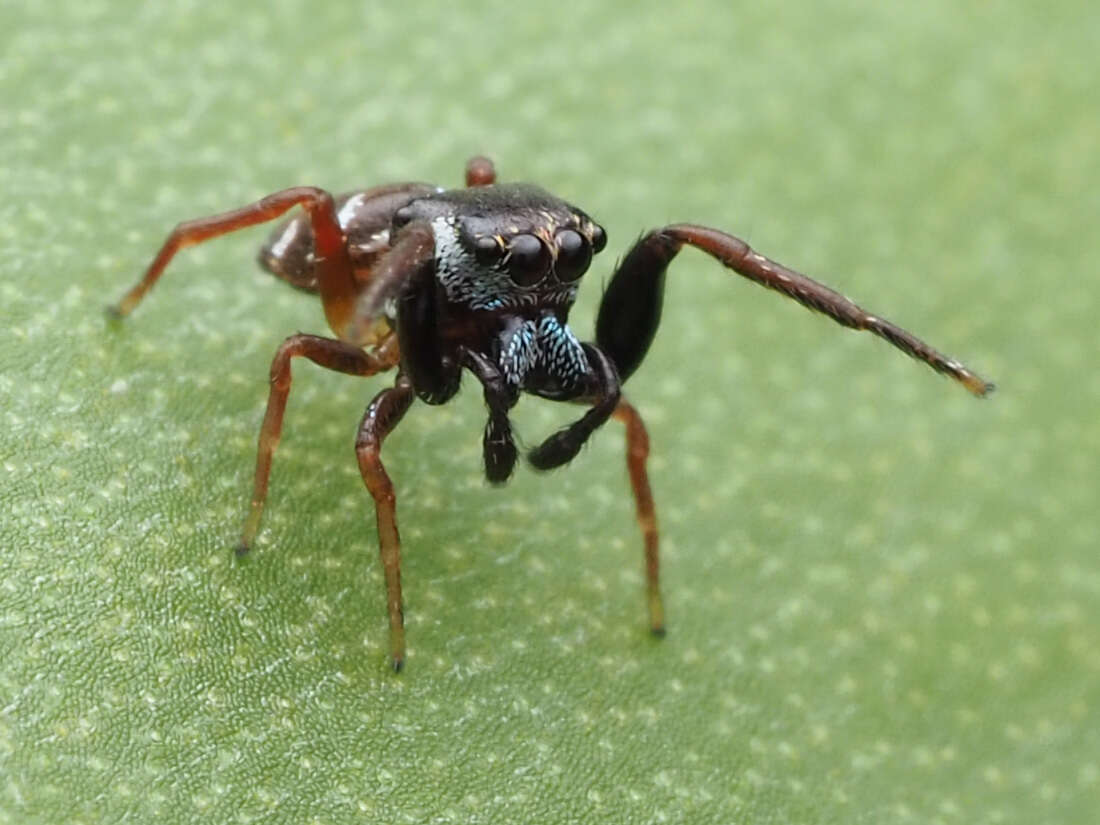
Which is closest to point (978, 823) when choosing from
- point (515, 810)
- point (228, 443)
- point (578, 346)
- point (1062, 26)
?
point (515, 810)

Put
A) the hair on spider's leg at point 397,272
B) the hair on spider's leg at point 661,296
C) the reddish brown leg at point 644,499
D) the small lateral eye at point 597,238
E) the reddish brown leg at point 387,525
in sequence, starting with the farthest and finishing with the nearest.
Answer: the reddish brown leg at point 644,499 → the small lateral eye at point 597,238 → the reddish brown leg at point 387,525 → the hair on spider's leg at point 661,296 → the hair on spider's leg at point 397,272

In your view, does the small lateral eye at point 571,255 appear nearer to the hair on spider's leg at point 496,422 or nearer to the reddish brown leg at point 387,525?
the hair on spider's leg at point 496,422

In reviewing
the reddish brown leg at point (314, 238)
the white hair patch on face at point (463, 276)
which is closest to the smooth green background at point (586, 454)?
the reddish brown leg at point (314, 238)

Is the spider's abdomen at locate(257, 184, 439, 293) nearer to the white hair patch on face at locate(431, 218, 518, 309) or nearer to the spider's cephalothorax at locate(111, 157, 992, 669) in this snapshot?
the spider's cephalothorax at locate(111, 157, 992, 669)

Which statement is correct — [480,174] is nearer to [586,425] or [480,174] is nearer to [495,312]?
[495,312]

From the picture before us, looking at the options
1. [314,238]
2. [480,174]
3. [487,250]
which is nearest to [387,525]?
[487,250]

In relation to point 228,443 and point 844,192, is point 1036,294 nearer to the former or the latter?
point 844,192
